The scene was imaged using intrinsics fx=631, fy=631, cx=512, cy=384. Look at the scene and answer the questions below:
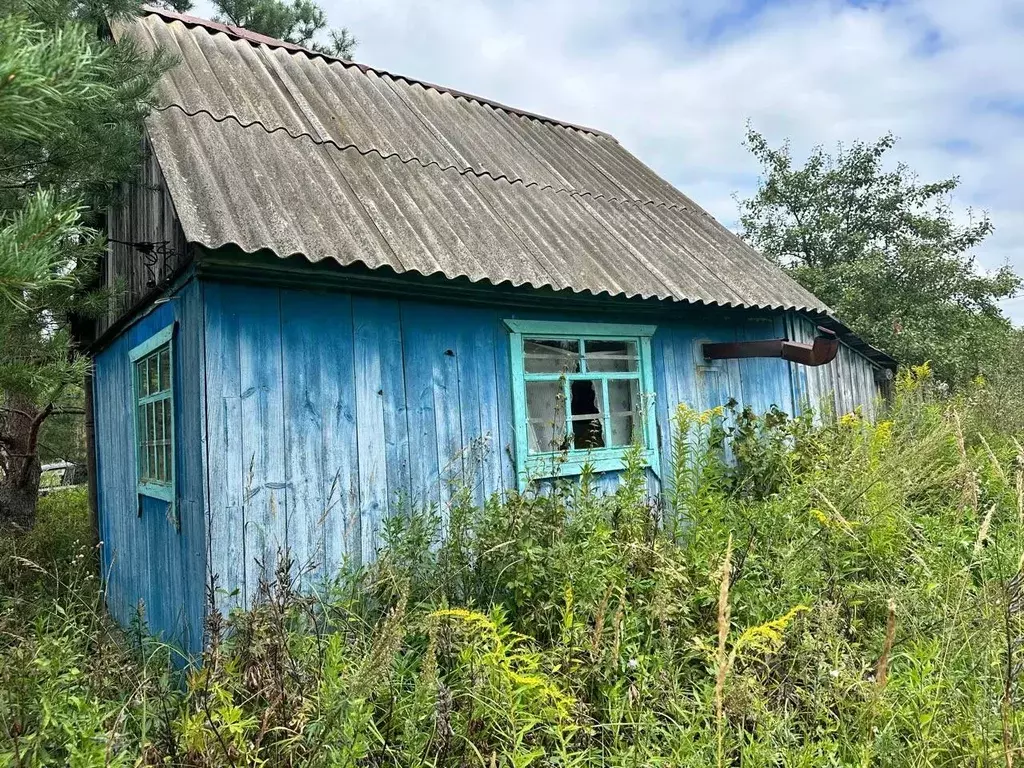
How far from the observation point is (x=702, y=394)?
5914 mm

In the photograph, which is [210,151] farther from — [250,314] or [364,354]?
[364,354]

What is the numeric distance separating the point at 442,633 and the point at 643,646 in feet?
3.57

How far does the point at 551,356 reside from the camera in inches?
198

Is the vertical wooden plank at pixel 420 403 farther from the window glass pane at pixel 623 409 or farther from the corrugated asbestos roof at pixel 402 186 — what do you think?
the window glass pane at pixel 623 409

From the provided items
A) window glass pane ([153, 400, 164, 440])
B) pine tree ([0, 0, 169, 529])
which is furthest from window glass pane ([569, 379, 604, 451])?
pine tree ([0, 0, 169, 529])

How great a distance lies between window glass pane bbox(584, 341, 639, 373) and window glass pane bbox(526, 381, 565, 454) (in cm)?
41

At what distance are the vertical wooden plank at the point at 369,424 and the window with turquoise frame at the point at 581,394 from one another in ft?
3.49

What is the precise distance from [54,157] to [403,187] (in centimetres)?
231

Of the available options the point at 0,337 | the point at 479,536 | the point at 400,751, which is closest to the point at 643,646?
the point at 479,536

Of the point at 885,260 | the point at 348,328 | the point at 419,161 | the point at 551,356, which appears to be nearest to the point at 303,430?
Answer: the point at 348,328

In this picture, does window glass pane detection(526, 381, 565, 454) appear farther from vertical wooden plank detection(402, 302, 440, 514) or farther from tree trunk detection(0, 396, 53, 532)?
tree trunk detection(0, 396, 53, 532)

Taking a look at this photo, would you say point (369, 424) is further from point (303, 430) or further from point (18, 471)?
point (18, 471)

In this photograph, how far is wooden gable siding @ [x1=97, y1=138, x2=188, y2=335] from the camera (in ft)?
13.2

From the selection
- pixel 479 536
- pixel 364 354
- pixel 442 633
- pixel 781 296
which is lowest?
pixel 442 633
